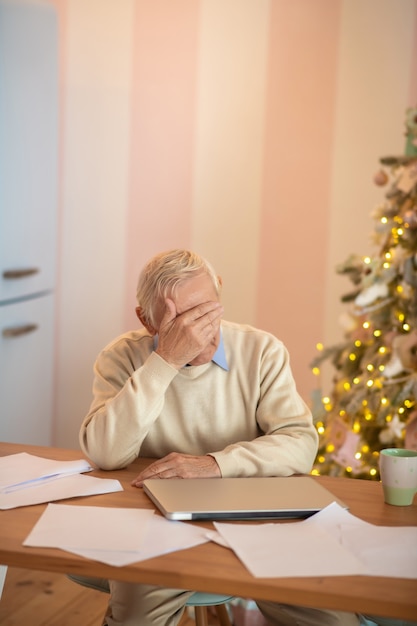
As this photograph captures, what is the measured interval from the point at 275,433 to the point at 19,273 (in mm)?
1729

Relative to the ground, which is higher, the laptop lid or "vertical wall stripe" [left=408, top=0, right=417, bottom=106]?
"vertical wall stripe" [left=408, top=0, right=417, bottom=106]

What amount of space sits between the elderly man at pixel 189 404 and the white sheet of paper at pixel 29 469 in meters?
0.05

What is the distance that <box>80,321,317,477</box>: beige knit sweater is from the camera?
1758 millimetres

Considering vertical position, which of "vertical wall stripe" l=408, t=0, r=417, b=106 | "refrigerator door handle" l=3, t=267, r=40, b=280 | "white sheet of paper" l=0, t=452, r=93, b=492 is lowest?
"white sheet of paper" l=0, t=452, r=93, b=492

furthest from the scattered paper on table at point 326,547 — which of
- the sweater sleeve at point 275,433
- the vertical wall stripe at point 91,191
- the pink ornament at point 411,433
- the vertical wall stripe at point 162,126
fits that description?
the vertical wall stripe at point 91,191

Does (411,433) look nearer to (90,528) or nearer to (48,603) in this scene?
(48,603)

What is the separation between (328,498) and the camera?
1.46m

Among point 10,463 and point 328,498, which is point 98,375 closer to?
point 10,463

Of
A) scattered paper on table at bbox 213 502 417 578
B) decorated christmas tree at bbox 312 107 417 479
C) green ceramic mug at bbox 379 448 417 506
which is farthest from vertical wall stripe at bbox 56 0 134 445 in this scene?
scattered paper on table at bbox 213 502 417 578

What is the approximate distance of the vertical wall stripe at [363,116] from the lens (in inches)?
133

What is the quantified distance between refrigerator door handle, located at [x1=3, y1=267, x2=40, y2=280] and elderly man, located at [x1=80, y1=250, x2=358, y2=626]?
134cm

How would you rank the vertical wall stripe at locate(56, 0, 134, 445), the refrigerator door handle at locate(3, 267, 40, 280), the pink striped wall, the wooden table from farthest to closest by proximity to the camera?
the vertical wall stripe at locate(56, 0, 134, 445), the pink striped wall, the refrigerator door handle at locate(3, 267, 40, 280), the wooden table

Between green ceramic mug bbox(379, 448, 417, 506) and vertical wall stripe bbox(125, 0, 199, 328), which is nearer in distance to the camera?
green ceramic mug bbox(379, 448, 417, 506)

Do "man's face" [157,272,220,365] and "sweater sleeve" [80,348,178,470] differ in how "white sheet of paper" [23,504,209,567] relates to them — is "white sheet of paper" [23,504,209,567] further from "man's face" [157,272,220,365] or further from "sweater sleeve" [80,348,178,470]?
"man's face" [157,272,220,365]
